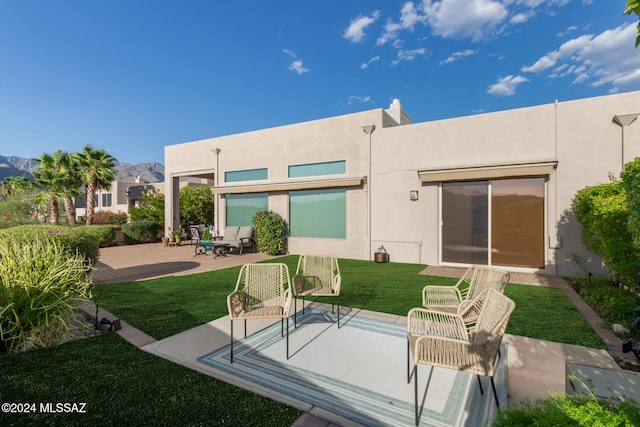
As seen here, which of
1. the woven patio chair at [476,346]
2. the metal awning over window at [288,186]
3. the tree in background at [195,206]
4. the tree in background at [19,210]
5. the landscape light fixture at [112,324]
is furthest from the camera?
the tree in background at [195,206]

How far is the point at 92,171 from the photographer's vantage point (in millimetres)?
18672

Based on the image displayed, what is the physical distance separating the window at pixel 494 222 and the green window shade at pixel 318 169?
387cm

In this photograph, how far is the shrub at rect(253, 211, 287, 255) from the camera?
38.9ft

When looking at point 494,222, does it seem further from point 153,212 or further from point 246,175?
point 153,212

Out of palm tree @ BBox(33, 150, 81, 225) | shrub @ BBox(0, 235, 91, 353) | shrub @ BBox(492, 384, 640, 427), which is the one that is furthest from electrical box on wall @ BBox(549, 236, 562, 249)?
palm tree @ BBox(33, 150, 81, 225)

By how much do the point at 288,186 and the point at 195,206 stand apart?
1045 centimetres

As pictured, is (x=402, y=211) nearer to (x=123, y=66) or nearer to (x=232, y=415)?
(x=232, y=415)

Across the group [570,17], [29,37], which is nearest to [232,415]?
[570,17]

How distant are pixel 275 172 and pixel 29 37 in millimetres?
11119

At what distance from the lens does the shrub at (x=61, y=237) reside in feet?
16.2

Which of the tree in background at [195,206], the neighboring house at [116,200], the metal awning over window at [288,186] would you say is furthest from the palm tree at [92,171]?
the neighboring house at [116,200]

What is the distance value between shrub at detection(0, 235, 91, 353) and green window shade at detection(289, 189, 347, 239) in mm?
8450

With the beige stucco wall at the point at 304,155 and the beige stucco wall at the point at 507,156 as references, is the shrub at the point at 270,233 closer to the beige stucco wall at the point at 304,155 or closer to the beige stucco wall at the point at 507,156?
the beige stucco wall at the point at 304,155

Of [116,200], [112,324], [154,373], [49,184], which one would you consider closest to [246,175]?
[112,324]
